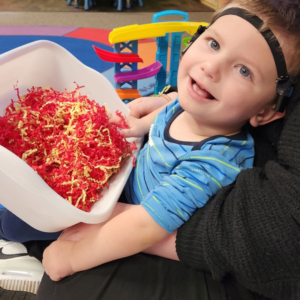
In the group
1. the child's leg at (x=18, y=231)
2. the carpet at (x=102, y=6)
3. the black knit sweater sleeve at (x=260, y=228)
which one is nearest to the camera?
the black knit sweater sleeve at (x=260, y=228)

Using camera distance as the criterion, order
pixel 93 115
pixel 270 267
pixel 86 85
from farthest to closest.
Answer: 1. pixel 86 85
2. pixel 93 115
3. pixel 270 267

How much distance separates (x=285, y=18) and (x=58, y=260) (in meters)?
0.60

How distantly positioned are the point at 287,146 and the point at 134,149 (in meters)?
0.37

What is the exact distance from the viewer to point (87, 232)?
59cm

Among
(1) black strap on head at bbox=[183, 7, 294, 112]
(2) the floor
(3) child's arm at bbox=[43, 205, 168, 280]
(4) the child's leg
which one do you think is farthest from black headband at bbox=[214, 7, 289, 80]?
(2) the floor

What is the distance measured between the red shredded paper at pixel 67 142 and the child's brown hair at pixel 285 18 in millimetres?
380

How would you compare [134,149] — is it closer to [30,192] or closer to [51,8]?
[30,192]

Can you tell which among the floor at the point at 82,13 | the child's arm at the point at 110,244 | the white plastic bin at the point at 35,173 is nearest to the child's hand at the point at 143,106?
the white plastic bin at the point at 35,173

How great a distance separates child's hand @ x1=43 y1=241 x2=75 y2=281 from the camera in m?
0.54

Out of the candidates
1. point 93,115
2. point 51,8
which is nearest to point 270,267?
point 93,115

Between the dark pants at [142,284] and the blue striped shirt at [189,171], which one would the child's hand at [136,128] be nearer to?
the blue striped shirt at [189,171]

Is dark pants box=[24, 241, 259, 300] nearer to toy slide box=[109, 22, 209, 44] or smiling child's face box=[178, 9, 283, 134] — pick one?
smiling child's face box=[178, 9, 283, 134]

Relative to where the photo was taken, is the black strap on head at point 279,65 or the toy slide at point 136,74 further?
the toy slide at point 136,74

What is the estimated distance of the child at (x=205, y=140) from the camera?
0.48m
